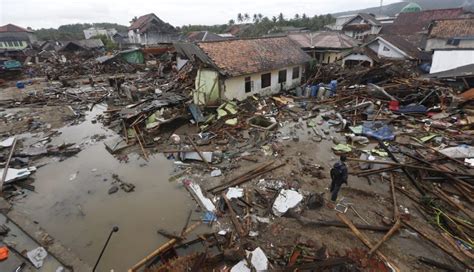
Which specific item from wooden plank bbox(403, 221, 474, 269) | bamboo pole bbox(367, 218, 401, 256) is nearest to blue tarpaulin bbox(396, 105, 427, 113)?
wooden plank bbox(403, 221, 474, 269)

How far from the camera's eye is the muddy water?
630cm

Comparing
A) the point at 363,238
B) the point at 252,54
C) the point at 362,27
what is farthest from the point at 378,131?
the point at 362,27

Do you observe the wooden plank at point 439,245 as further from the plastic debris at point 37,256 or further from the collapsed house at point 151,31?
the collapsed house at point 151,31

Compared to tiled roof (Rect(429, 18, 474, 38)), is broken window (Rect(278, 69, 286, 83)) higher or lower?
lower

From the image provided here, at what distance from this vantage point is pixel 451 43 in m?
24.6

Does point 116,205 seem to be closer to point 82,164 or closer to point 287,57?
point 82,164

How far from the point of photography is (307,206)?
7203 mm

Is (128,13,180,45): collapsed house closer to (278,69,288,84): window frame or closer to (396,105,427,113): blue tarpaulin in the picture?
(278,69,288,84): window frame

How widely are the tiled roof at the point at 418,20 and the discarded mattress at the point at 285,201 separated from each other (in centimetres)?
4303

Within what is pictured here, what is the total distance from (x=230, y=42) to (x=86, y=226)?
1471cm

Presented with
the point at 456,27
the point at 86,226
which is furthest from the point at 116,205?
the point at 456,27

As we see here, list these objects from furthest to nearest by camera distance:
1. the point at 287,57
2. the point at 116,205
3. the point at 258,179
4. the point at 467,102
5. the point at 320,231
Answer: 1. the point at 287,57
2. the point at 467,102
3. the point at 258,179
4. the point at 116,205
5. the point at 320,231

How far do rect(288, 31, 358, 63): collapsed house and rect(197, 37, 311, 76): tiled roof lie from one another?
729 centimetres

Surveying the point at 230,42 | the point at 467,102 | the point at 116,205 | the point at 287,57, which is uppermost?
the point at 230,42
